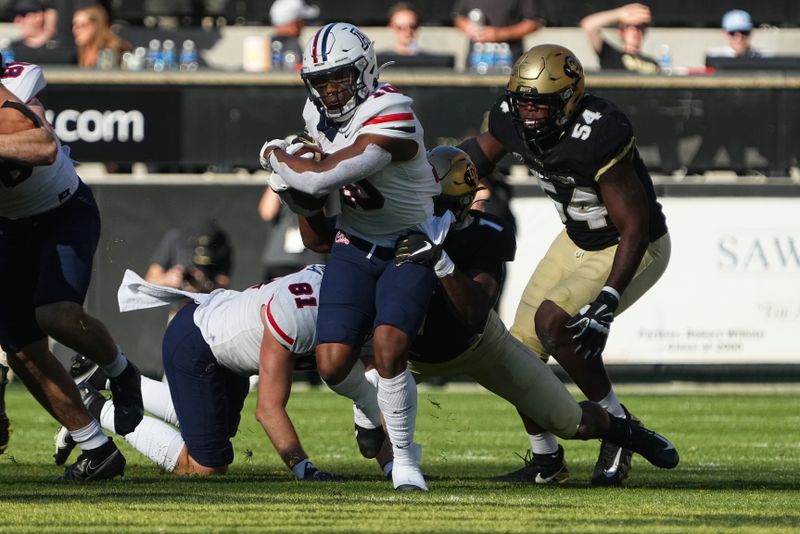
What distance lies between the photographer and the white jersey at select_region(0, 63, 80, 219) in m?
6.34

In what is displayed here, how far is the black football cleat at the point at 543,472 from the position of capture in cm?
673

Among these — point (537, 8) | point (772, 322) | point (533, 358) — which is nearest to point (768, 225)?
point (772, 322)

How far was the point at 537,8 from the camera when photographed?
46.1 feet

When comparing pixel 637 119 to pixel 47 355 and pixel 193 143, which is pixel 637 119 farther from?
pixel 47 355

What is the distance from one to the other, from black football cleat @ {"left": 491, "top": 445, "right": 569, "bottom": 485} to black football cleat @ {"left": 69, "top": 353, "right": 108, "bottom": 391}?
5.64ft

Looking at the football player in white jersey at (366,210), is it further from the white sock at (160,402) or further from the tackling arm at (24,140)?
the white sock at (160,402)

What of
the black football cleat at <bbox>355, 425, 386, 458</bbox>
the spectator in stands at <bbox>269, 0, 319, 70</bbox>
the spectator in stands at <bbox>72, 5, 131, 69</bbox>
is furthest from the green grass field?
the spectator in stands at <bbox>269, 0, 319, 70</bbox>

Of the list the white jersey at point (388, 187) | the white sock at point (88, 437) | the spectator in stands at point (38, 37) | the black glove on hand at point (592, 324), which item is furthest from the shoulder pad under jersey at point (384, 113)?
the spectator in stands at point (38, 37)

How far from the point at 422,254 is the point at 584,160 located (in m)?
1.01

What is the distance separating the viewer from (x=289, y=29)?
45.2ft

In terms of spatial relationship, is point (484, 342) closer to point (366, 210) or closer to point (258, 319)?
point (366, 210)

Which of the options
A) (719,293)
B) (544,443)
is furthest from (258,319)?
(719,293)

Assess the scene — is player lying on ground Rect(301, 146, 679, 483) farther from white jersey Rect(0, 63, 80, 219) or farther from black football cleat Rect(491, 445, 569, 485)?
white jersey Rect(0, 63, 80, 219)

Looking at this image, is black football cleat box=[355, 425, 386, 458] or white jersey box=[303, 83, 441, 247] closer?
white jersey box=[303, 83, 441, 247]
